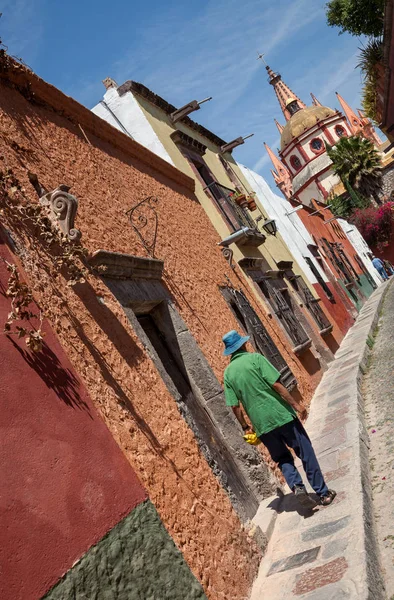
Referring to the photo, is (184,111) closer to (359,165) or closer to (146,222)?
(146,222)

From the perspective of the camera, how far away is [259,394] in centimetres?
495

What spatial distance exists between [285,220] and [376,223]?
70.5 ft

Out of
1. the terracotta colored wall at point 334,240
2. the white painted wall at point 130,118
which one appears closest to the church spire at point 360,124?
the terracotta colored wall at point 334,240

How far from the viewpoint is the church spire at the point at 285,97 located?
63.8m

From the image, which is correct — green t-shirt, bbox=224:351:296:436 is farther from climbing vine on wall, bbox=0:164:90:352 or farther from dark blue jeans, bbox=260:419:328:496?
climbing vine on wall, bbox=0:164:90:352

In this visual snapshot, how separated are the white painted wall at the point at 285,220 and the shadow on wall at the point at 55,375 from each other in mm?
13378

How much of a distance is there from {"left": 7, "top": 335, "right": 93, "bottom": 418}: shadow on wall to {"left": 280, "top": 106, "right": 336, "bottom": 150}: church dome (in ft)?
184

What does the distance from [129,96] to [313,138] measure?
46.7m

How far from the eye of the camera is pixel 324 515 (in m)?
4.53

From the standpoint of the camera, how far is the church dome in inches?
2183

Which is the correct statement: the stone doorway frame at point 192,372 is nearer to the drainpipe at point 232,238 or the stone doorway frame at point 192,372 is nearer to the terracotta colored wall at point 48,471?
the terracotta colored wall at point 48,471

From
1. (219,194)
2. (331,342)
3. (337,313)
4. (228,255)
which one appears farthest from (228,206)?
(337,313)

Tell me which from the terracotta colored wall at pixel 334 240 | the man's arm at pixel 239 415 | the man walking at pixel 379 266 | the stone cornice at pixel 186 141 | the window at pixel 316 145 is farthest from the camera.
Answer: the window at pixel 316 145

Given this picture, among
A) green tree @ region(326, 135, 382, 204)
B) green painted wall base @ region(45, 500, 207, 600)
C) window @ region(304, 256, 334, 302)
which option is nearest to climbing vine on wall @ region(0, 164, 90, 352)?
green painted wall base @ region(45, 500, 207, 600)
